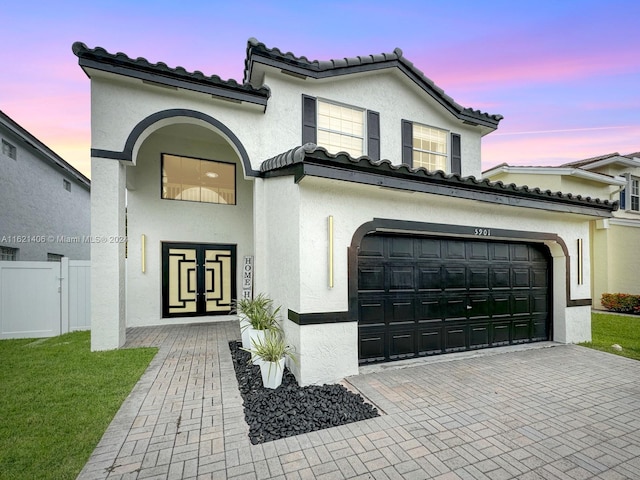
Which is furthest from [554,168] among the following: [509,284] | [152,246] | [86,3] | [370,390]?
[86,3]

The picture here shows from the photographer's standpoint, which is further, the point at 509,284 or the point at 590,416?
the point at 509,284

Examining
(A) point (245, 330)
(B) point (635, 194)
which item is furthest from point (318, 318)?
(B) point (635, 194)

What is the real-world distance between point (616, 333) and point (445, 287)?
22.7ft

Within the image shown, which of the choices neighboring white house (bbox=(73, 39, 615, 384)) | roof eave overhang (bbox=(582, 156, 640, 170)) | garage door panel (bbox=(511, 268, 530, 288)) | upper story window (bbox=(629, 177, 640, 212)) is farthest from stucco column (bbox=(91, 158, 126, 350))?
upper story window (bbox=(629, 177, 640, 212))

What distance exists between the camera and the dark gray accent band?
20.2ft

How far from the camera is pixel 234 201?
10039mm

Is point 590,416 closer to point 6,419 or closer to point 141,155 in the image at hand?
point 6,419

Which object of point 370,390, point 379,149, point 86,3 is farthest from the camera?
point 379,149

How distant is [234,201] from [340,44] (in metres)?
6.59

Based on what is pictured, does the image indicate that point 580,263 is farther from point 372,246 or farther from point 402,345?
point 372,246

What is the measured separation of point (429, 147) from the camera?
949 centimetres

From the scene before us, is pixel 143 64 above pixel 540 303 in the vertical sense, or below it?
above

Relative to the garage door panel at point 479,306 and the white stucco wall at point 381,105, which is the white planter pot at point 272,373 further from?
the white stucco wall at point 381,105

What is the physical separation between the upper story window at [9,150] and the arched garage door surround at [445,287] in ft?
42.8
